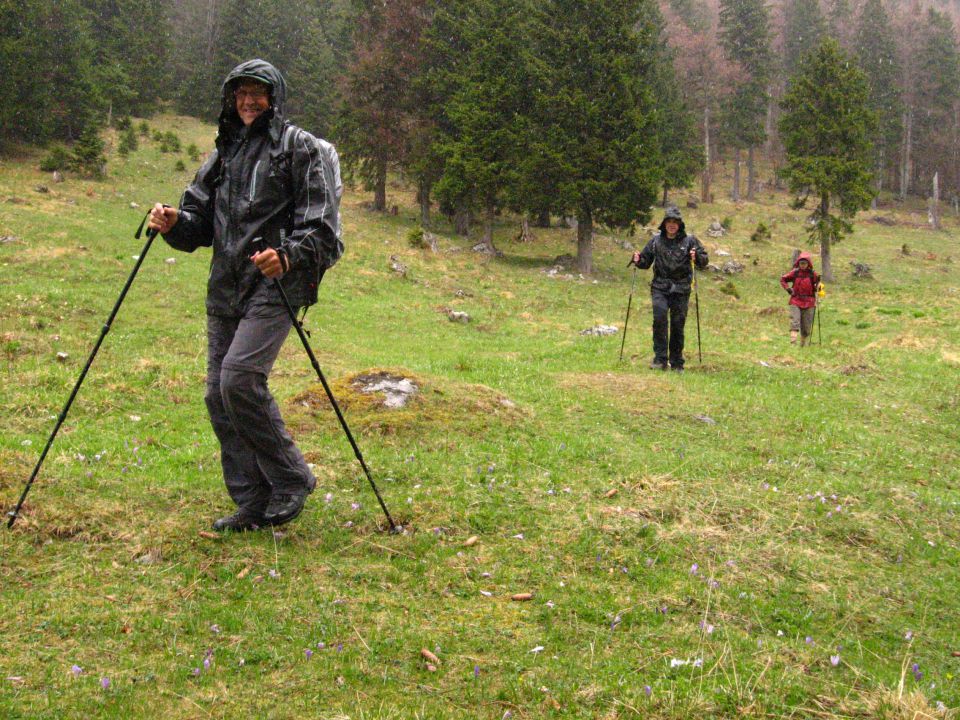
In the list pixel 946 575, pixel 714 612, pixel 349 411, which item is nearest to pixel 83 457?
pixel 349 411

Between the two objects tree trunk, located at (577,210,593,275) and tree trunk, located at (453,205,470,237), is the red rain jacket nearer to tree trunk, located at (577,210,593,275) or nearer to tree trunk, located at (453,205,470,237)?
tree trunk, located at (577,210,593,275)

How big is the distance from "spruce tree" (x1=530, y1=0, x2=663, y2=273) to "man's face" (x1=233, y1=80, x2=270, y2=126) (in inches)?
1131

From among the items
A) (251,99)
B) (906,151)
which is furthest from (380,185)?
(906,151)

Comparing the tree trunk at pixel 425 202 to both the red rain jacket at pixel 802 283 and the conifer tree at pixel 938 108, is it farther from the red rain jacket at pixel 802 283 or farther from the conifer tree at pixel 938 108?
the conifer tree at pixel 938 108

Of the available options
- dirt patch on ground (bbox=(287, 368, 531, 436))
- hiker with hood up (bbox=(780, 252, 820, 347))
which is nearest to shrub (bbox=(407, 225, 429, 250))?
hiker with hood up (bbox=(780, 252, 820, 347))

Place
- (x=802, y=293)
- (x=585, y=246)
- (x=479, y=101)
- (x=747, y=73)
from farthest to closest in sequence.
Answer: (x=747, y=73) < (x=585, y=246) < (x=479, y=101) < (x=802, y=293)

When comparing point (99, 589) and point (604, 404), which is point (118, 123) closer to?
point (604, 404)

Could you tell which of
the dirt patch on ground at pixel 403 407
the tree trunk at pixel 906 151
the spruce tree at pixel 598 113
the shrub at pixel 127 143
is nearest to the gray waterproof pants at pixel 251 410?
the dirt patch on ground at pixel 403 407

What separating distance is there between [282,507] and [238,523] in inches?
13.4

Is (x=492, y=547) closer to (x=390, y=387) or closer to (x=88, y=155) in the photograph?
(x=390, y=387)

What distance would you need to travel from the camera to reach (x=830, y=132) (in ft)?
121

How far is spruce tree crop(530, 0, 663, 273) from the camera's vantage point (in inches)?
1283

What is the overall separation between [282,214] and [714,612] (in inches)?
161

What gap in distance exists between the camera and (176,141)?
4516 centimetres
